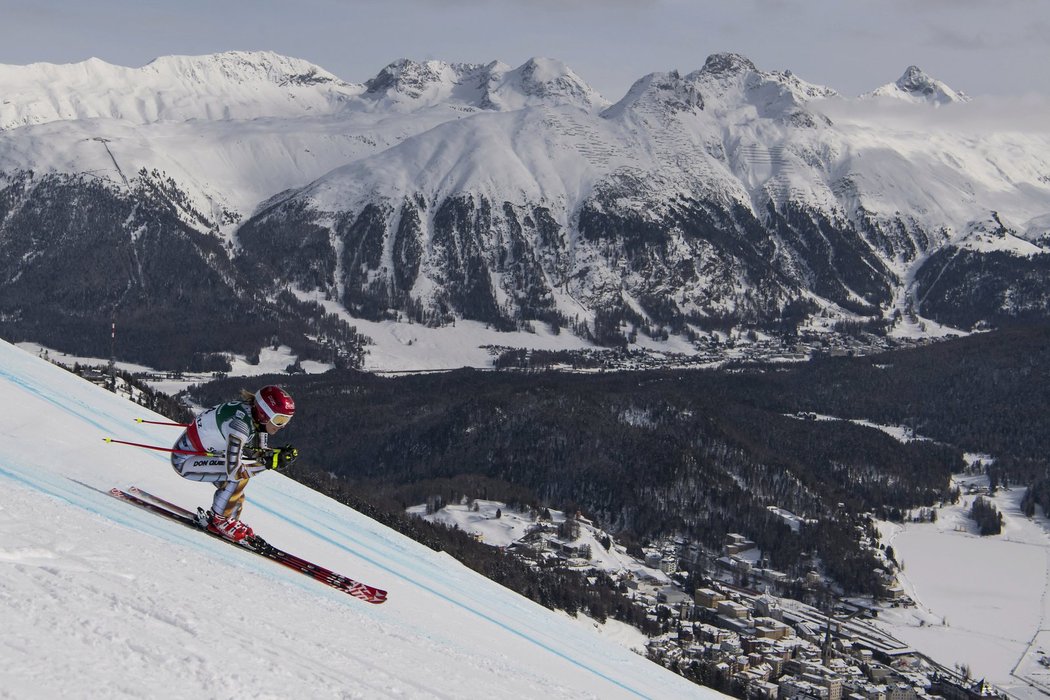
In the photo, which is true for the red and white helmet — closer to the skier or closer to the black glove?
the skier

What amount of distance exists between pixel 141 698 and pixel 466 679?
18.4 feet

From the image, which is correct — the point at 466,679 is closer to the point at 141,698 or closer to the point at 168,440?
the point at 141,698

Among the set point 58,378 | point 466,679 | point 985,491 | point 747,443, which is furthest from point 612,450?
point 466,679

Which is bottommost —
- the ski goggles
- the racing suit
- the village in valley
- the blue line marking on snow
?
the village in valley

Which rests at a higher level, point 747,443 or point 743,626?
point 747,443

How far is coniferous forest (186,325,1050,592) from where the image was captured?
110m

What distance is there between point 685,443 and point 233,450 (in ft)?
366

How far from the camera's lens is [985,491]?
13175cm

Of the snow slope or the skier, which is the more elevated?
the skier

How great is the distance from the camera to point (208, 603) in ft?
42.2

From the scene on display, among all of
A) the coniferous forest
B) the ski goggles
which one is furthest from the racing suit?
the coniferous forest

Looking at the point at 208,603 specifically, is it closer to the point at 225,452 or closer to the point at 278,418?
the point at 278,418

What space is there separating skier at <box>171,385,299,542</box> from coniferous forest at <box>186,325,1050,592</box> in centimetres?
7621

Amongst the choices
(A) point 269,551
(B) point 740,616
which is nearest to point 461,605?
(A) point 269,551
